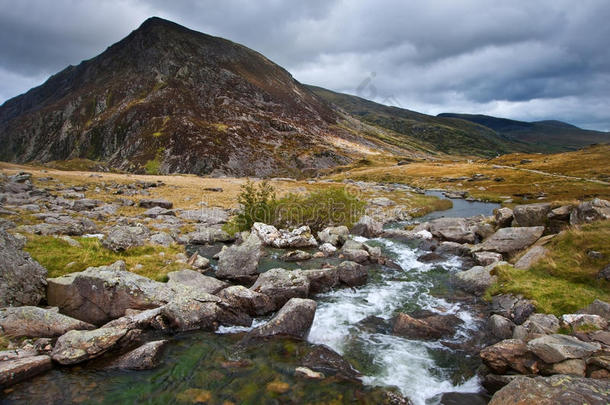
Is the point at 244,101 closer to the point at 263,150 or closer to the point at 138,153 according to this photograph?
the point at 263,150

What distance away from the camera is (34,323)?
12109 millimetres

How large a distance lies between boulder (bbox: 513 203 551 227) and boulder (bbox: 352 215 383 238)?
555 inches

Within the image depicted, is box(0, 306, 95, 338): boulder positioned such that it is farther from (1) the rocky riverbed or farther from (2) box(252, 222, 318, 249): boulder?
(2) box(252, 222, 318, 249): boulder

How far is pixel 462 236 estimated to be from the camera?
1228 inches

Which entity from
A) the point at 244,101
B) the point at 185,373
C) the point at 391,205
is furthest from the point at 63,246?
the point at 244,101

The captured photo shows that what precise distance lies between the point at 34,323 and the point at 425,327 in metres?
17.1

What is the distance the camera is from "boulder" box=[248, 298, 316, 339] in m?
14.0

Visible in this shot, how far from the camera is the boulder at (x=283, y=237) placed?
2939 cm

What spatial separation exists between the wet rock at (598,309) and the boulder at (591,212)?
1002 centimetres

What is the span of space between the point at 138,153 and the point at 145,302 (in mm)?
145608

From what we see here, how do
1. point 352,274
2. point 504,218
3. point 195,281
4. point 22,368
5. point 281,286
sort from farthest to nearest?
point 504,218, point 352,274, point 195,281, point 281,286, point 22,368

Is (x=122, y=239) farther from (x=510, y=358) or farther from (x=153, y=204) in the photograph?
(x=153, y=204)

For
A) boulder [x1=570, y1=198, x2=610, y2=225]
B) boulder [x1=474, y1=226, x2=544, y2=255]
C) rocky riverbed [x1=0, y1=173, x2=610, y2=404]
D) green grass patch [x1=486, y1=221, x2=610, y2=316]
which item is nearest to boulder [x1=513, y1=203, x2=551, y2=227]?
rocky riverbed [x1=0, y1=173, x2=610, y2=404]


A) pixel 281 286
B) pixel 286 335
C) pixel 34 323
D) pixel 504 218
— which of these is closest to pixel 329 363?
pixel 286 335
